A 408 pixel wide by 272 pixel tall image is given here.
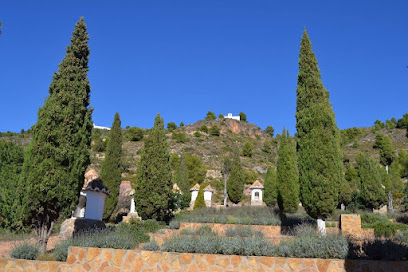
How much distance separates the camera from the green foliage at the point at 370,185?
27938 millimetres

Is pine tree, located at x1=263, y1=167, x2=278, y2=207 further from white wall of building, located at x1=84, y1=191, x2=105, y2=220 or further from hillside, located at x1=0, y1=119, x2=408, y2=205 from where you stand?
white wall of building, located at x1=84, y1=191, x2=105, y2=220

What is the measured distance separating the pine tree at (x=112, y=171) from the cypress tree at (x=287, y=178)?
41.4 feet

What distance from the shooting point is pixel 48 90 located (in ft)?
36.1

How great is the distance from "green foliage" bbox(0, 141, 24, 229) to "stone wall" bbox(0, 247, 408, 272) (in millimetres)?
10845

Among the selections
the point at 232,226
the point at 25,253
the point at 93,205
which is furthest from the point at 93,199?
the point at 25,253

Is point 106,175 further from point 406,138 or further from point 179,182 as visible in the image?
point 406,138

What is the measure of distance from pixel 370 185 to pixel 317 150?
18.5 meters

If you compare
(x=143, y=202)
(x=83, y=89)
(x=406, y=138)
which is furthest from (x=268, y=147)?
(x=83, y=89)

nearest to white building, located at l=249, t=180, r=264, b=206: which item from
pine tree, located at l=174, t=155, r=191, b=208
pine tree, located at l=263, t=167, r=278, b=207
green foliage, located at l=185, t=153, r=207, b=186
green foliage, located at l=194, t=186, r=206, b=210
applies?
pine tree, located at l=263, t=167, r=278, b=207

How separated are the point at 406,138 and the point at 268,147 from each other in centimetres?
2629

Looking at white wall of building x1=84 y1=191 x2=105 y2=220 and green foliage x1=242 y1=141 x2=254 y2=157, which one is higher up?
green foliage x1=242 y1=141 x2=254 y2=157

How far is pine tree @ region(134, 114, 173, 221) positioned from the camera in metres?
18.7

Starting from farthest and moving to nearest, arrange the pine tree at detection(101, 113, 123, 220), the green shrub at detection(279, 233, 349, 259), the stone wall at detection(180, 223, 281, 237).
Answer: the pine tree at detection(101, 113, 123, 220)
the stone wall at detection(180, 223, 281, 237)
the green shrub at detection(279, 233, 349, 259)

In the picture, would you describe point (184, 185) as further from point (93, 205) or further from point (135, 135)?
point (135, 135)
